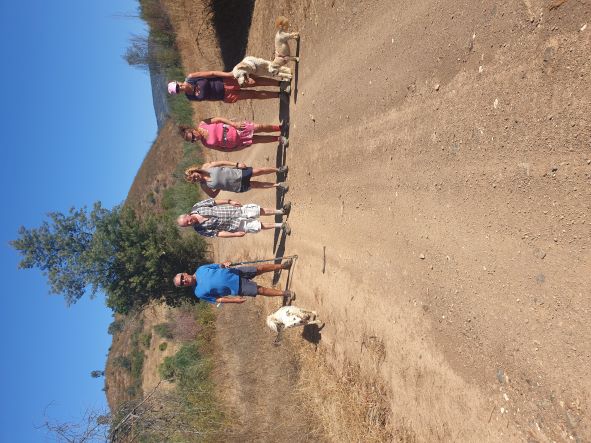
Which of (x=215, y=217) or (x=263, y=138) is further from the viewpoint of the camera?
(x=263, y=138)

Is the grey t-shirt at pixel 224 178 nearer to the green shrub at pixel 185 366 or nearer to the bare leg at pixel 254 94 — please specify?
the bare leg at pixel 254 94

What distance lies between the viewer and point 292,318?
854 centimetres

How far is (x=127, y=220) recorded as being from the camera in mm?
14836

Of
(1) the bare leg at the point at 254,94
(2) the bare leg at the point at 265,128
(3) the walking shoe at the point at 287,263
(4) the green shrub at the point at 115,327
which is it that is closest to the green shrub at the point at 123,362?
(4) the green shrub at the point at 115,327

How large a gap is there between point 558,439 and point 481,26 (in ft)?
12.2

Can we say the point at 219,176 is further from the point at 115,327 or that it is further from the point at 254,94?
the point at 115,327

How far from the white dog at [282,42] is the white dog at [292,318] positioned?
4599 mm

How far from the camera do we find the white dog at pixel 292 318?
8.55 metres

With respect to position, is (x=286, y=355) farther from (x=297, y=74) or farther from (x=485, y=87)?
(x=485, y=87)

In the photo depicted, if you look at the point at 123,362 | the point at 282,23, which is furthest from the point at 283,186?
the point at 123,362

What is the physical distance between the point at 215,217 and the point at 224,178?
741 mm

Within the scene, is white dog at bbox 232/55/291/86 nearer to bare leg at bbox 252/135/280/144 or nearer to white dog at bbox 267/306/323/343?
bare leg at bbox 252/135/280/144

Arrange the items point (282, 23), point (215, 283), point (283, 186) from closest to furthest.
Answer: point (215, 283) → point (282, 23) → point (283, 186)

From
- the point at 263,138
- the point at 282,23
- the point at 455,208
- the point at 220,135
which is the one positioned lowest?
the point at 455,208
